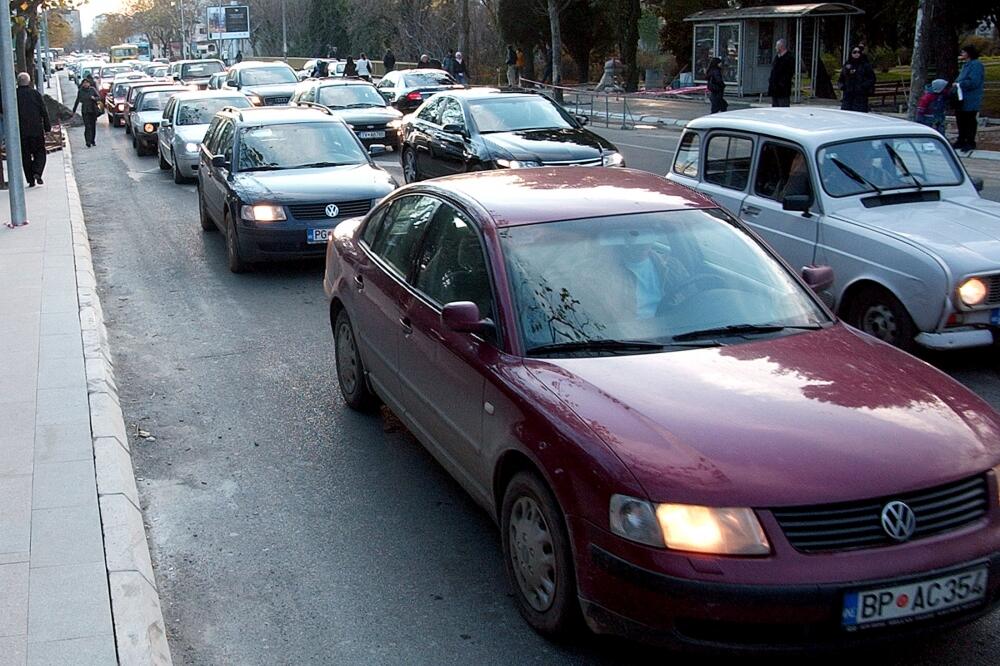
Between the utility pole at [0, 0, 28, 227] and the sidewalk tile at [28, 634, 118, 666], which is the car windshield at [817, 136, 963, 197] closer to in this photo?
the sidewalk tile at [28, 634, 118, 666]

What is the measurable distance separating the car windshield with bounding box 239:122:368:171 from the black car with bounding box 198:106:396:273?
0.04 feet

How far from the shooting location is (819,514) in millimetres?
3768

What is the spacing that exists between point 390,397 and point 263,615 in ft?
5.89

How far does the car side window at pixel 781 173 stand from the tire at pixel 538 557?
4872 millimetres

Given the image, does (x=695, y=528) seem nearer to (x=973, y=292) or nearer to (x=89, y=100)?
(x=973, y=292)

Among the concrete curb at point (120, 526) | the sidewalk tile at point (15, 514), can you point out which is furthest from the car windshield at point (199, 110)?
the sidewalk tile at point (15, 514)

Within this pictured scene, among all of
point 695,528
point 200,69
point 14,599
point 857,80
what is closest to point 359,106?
point 857,80

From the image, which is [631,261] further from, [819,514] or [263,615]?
[263,615]

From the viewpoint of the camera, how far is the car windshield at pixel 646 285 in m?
4.95

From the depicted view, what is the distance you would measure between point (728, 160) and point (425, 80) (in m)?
22.5

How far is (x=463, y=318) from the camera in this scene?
4.90 m

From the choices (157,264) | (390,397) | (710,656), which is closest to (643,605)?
(710,656)

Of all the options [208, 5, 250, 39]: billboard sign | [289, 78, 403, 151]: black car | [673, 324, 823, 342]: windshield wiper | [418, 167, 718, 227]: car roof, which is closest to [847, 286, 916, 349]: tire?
[418, 167, 718, 227]: car roof

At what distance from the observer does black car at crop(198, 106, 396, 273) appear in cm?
1159
